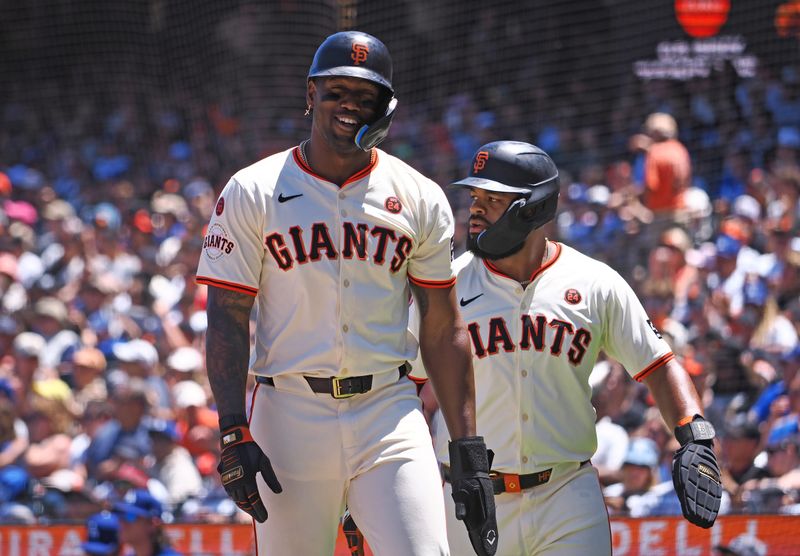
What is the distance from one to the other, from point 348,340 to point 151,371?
5.82 m

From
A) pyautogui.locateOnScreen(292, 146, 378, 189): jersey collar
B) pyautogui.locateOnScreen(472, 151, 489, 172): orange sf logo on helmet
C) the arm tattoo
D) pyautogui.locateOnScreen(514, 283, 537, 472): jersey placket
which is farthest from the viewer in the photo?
pyautogui.locateOnScreen(472, 151, 489, 172): orange sf logo on helmet

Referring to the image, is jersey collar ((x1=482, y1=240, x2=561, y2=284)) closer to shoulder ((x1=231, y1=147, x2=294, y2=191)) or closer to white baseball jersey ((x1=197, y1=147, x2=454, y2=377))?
white baseball jersey ((x1=197, y1=147, x2=454, y2=377))

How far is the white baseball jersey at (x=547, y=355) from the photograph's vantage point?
4469 mm

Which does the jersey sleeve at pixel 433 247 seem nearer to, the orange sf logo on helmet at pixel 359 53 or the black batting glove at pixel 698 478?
the orange sf logo on helmet at pixel 359 53

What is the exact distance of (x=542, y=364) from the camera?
4508 mm

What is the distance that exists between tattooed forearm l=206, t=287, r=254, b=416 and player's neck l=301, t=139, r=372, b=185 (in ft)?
1.46

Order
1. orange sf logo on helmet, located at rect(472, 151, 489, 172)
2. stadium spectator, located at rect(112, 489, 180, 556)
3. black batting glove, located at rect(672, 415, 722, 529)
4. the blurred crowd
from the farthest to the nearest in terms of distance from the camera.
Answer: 1. the blurred crowd
2. stadium spectator, located at rect(112, 489, 180, 556)
3. orange sf logo on helmet, located at rect(472, 151, 489, 172)
4. black batting glove, located at rect(672, 415, 722, 529)

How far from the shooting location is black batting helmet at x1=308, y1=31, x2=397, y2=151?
12.5 feet

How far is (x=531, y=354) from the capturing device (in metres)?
4.52

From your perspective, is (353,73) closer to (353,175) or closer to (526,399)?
(353,175)

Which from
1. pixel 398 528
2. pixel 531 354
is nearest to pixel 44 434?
pixel 531 354

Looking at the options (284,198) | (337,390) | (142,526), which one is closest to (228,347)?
(337,390)

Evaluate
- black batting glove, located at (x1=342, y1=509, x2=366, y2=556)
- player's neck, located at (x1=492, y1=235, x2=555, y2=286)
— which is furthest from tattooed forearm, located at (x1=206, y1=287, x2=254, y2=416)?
player's neck, located at (x1=492, y1=235, x2=555, y2=286)

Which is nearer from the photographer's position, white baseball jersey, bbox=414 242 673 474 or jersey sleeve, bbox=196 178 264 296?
jersey sleeve, bbox=196 178 264 296
